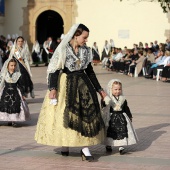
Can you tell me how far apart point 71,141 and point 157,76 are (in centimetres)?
1460

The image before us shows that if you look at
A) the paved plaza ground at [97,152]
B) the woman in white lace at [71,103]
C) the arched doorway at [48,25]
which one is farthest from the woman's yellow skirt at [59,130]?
the arched doorway at [48,25]

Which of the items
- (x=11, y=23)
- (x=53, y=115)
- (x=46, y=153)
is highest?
(x=11, y=23)

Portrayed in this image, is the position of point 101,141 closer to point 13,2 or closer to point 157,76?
point 157,76

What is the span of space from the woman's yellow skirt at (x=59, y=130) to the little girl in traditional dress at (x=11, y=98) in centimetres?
297

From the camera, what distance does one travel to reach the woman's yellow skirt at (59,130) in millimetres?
7438

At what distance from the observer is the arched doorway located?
34.4 m

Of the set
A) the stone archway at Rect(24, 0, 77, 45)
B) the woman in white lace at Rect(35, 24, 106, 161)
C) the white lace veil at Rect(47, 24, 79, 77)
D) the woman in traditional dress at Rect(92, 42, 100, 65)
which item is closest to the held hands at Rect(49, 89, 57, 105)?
the woman in white lace at Rect(35, 24, 106, 161)

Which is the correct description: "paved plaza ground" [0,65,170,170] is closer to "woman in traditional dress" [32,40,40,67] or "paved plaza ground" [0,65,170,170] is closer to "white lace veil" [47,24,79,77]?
"white lace veil" [47,24,79,77]

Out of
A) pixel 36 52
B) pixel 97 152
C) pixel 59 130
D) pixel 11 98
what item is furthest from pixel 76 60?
pixel 36 52

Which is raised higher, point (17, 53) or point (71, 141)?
point (17, 53)

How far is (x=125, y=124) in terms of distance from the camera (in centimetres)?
800

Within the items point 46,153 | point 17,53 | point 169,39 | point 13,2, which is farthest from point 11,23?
point 46,153

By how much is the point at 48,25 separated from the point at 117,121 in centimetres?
2895

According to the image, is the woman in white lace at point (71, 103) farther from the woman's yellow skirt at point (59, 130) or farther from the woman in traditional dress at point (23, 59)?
the woman in traditional dress at point (23, 59)
